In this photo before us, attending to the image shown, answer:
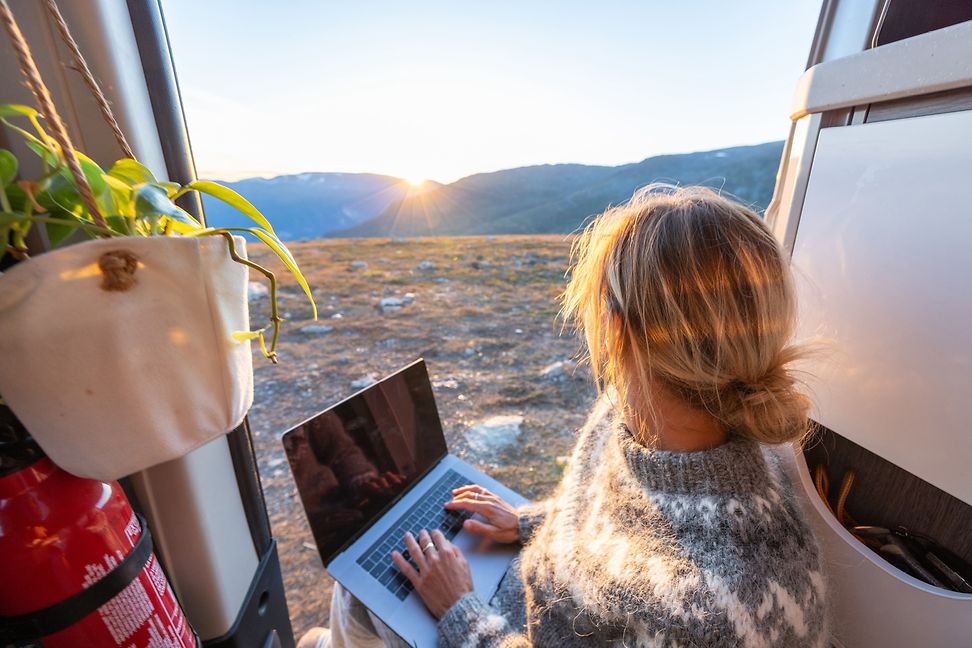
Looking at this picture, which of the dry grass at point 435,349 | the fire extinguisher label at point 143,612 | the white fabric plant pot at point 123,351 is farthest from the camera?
the dry grass at point 435,349

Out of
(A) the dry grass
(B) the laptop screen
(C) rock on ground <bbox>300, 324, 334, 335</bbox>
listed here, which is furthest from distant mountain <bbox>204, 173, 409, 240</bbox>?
(B) the laptop screen

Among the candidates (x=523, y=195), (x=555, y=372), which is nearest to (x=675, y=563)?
(x=555, y=372)

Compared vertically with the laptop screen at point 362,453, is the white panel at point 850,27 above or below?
above

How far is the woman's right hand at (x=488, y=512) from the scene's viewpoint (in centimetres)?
86

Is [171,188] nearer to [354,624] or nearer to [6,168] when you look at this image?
[6,168]

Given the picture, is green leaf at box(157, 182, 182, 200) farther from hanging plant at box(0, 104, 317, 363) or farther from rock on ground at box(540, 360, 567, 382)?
rock on ground at box(540, 360, 567, 382)

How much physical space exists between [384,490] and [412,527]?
0.31 feet

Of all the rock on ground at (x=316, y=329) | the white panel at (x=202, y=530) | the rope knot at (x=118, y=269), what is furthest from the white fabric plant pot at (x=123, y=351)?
the rock on ground at (x=316, y=329)

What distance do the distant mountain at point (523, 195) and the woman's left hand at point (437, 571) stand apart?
4.57 ft

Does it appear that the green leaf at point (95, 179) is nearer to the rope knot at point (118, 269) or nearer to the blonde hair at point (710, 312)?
the rope knot at point (118, 269)

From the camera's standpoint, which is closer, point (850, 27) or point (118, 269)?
point (118, 269)

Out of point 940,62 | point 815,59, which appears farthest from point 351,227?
point 940,62

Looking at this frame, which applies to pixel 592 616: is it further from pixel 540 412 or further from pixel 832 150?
pixel 540 412

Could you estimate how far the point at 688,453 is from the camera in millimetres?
546
